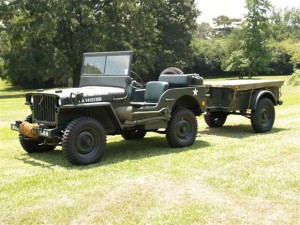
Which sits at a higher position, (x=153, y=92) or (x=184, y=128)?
(x=153, y=92)

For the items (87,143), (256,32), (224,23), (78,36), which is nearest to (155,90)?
(87,143)

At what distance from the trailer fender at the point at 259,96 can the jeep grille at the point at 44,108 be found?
487 centimetres

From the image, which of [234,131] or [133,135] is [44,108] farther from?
[234,131]

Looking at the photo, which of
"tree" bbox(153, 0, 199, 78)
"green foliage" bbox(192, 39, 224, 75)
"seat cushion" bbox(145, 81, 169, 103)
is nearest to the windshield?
"seat cushion" bbox(145, 81, 169, 103)

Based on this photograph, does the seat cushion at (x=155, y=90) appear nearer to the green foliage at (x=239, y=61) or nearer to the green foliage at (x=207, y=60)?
the green foliage at (x=239, y=61)

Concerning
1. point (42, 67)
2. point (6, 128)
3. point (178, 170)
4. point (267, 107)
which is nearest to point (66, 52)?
point (42, 67)

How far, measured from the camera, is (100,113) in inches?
297

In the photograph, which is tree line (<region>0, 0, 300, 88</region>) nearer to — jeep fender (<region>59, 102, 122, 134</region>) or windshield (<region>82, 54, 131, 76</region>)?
windshield (<region>82, 54, 131, 76</region>)

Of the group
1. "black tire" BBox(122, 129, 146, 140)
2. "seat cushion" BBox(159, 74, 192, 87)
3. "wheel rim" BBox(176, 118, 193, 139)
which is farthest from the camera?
"black tire" BBox(122, 129, 146, 140)

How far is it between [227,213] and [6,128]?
332 inches

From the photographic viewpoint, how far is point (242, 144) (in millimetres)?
8578

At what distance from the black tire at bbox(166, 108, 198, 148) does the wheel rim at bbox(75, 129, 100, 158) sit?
1.69m

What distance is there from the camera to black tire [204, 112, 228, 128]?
36.8 feet

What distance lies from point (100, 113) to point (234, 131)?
4138 mm
